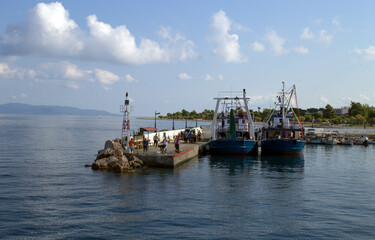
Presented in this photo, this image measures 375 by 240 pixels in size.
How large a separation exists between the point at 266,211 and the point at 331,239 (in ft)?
13.1

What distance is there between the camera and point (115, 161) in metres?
28.5

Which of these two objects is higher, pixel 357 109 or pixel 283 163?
pixel 357 109

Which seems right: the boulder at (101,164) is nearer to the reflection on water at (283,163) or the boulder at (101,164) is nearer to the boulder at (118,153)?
the boulder at (118,153)

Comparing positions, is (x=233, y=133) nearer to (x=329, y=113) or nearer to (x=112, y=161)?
(x=112, y=161)

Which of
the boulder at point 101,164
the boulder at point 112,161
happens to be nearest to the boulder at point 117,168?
the boulder at point 112,161

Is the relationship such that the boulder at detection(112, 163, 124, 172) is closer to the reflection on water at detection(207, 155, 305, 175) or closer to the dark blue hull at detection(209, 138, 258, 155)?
the reflection on water at detection(207, 155, 305, 175)

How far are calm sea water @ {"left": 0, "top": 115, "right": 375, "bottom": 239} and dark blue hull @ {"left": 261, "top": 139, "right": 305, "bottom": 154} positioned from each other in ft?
40.1

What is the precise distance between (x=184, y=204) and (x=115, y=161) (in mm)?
11891

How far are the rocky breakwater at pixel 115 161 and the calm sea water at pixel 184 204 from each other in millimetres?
1107

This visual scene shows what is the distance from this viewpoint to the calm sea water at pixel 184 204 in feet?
46.9

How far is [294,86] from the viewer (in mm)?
51219

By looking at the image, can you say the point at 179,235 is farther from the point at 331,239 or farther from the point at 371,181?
the point at 371,181

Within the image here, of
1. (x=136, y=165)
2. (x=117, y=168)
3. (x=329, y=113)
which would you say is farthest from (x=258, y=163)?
(x=329, y=113)

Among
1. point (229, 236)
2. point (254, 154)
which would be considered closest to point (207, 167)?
point (254, 154)
